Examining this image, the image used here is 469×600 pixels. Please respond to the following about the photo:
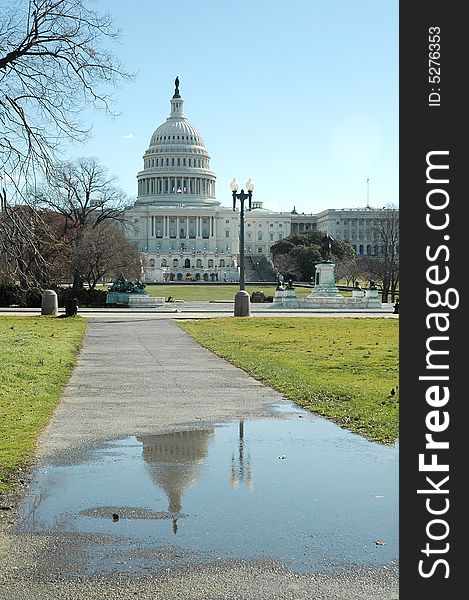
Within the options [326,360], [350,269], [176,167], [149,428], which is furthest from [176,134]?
[149,428]

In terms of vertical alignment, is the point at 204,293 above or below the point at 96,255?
below

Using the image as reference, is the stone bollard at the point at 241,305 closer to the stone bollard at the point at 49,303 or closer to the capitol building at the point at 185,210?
the stone bollard at the point at 49,303

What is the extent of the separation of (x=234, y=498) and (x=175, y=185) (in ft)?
616

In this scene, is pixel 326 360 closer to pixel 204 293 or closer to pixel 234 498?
pixel 234 498

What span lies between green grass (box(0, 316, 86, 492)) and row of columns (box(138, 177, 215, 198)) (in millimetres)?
163583

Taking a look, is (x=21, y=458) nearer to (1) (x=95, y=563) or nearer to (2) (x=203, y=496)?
(2) (x=203, y=496)

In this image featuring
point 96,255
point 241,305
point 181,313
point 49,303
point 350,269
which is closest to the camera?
point 241,305

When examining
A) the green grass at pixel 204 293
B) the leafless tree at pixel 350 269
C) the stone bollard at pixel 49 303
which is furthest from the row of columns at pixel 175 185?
the stone bollard at pixel 49 303

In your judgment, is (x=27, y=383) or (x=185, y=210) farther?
(x=185, y=210)

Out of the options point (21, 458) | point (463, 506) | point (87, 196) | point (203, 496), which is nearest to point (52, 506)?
point (203, 496)

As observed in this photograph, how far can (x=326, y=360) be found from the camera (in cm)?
2150

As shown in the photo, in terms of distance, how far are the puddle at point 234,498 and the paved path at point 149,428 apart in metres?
0.28

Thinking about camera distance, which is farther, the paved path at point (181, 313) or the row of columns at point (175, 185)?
the row of columns at point (175, 185)

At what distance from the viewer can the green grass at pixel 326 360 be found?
1306cm
